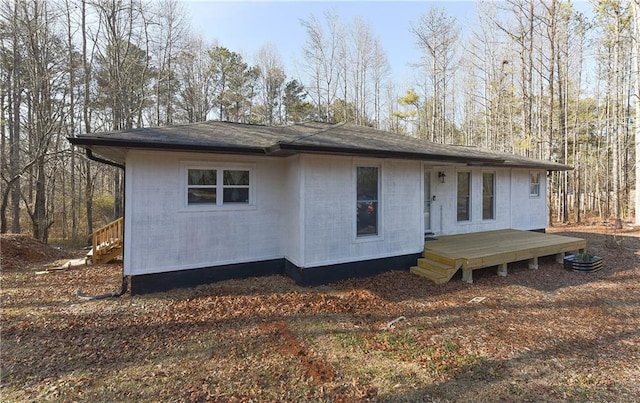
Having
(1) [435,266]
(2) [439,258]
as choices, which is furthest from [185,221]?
(2) [439,258]

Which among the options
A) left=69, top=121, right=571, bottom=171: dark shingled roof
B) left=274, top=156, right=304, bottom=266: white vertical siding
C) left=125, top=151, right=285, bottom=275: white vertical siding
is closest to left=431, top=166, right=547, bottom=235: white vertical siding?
left=69, top=121, right=571, bottom=171: dark shingled roof

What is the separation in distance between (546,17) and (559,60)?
220cm

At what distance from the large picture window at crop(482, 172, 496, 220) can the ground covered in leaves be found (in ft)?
10.8

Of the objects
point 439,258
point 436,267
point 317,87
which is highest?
→ point 317,87

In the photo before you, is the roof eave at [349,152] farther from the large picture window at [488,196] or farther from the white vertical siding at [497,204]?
the large picture window at [488,196]

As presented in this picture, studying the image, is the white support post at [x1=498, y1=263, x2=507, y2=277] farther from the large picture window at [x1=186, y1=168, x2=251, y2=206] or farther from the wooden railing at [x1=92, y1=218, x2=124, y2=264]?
the wooden railing at [x1=92, y1=218, x2=124, y2=264]

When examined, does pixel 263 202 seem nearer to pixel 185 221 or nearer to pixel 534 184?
pixel 185 221

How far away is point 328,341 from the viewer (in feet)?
12.1

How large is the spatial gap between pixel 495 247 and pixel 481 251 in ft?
2.08

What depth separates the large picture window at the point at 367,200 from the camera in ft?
A: 19.8

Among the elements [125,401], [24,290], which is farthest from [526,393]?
[24,290]

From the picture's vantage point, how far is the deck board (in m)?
6.03

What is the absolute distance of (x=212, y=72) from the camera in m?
19.6

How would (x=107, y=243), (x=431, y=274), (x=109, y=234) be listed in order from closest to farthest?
(x=431, y=274)
(x=107, y=243)
(x=109, y=234)
